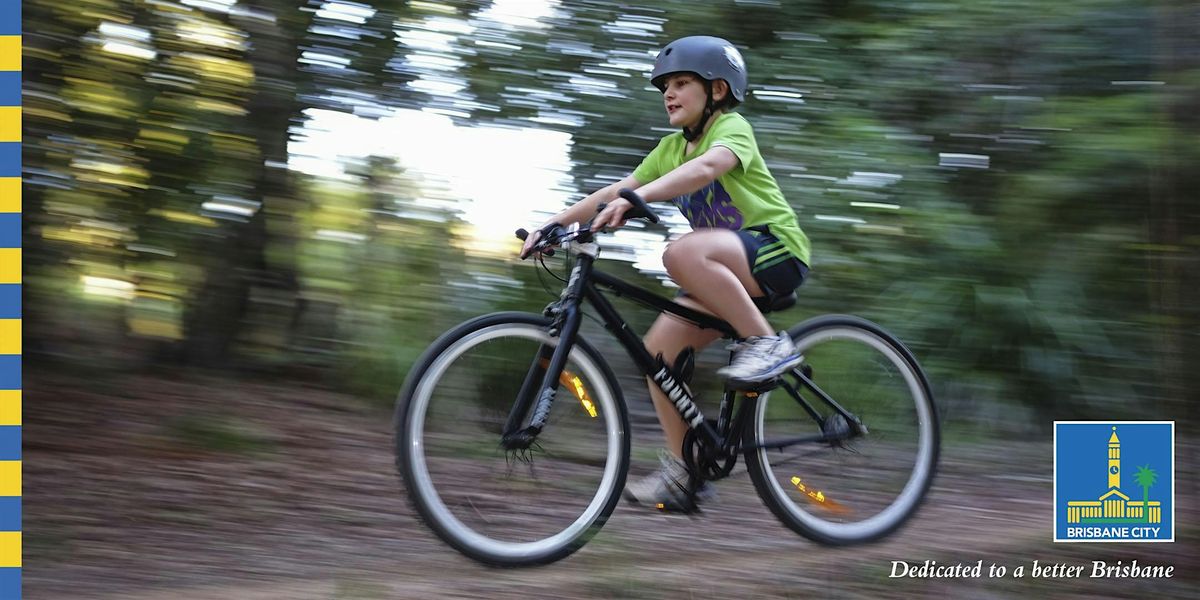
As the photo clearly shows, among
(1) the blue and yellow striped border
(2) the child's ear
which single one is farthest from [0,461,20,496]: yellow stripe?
(2) the child's ear

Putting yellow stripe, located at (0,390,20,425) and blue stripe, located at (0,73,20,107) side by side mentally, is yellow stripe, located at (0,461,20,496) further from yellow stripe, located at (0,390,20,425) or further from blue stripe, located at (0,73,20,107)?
blue stripe, located at (0,73,20,107)

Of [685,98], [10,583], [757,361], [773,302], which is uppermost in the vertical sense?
[685,98]

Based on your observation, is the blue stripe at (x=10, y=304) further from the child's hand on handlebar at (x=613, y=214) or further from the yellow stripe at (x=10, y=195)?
the child's hand on handlebar at (x=613, y=214)

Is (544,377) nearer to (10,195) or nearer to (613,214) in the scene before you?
(613,214)

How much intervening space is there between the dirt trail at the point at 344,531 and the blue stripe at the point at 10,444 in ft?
1.13

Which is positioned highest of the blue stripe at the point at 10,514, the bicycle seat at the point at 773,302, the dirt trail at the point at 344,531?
the bicycle seat at the point at 773,302

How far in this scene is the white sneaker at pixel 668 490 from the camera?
347 centimetres

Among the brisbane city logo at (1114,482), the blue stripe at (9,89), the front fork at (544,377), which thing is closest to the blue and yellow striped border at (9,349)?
the blue stripe at (9,89)

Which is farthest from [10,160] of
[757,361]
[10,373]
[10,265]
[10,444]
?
[757,361]

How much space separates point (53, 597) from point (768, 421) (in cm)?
231

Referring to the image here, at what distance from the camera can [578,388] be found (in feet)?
10.8

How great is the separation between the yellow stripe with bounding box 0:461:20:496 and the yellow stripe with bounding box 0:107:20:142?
1151 mm

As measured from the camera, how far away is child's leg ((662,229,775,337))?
3.32 metres

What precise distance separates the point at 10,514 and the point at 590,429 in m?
1.85
